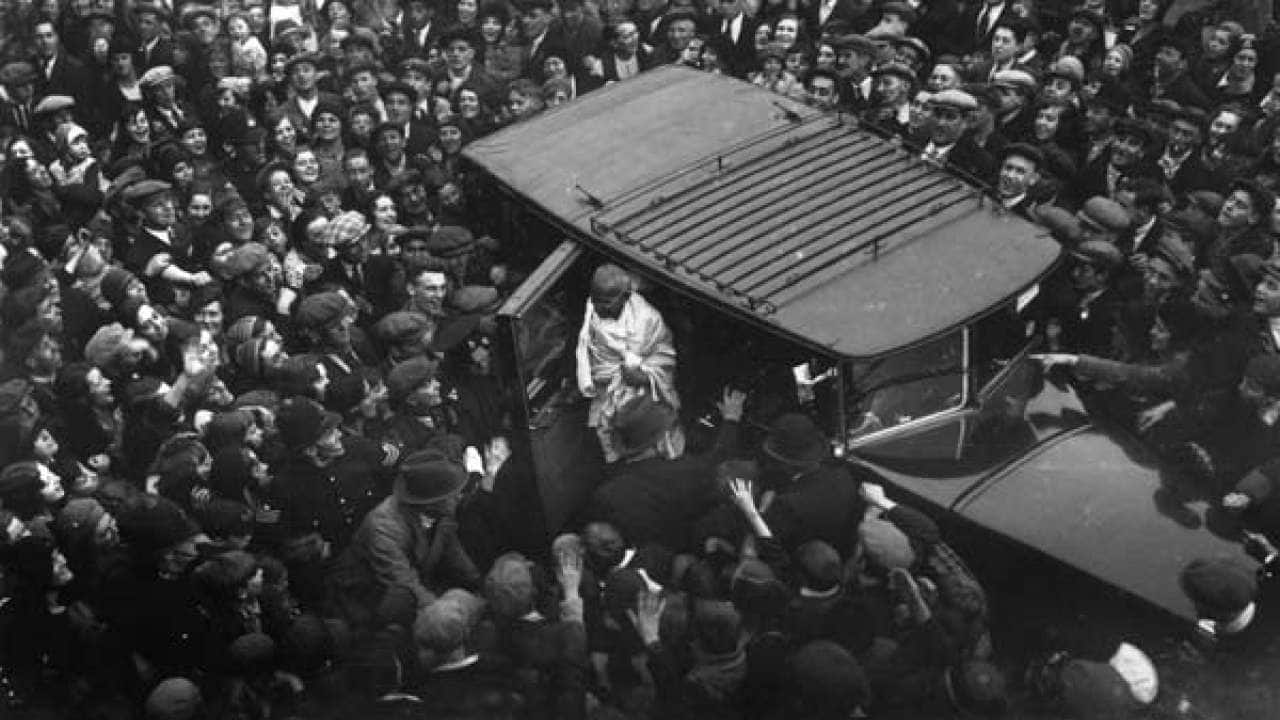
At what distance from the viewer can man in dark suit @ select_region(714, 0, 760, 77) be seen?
1237 cm

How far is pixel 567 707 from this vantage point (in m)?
6.54

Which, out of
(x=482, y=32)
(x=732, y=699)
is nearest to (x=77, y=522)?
(x=732, y=699)

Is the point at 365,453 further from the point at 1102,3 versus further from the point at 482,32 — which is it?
the point at 1102,3

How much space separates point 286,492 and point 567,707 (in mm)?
1947

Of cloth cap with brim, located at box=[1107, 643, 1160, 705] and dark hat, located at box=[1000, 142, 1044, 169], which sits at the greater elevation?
dark hat, located at box=[1000, 142, 1044, 169]

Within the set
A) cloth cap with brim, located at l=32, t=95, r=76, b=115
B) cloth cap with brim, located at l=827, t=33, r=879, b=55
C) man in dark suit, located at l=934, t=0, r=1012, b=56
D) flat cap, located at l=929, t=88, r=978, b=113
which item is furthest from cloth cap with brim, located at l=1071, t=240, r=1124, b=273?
cloth cap with brim, located at l=32, t=95, r=76, b=115

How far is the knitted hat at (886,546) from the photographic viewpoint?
6.65m

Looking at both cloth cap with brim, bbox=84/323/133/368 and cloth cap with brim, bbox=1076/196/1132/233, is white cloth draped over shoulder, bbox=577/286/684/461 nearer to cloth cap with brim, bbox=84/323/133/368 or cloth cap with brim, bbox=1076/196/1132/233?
cloth cap with brim, bbox=84/323/133/368

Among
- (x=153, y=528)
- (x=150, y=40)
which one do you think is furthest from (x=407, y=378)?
(x=150, y=40)

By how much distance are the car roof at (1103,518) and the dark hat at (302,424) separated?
3226 millimetres

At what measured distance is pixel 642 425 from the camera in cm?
742

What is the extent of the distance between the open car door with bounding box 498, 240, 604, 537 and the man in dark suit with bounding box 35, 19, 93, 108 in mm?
5698

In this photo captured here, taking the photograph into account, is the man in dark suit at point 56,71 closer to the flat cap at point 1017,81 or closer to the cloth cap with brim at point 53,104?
the cloth cap with brim at point 53,104

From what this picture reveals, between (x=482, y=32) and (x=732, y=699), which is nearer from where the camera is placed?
(x=732, y=699)
